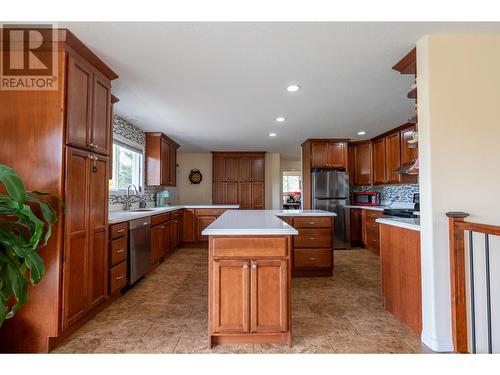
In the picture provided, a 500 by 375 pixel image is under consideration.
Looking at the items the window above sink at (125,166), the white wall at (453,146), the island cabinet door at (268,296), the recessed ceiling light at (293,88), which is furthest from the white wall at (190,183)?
the white wall at (453,146)

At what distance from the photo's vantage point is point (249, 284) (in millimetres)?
1866

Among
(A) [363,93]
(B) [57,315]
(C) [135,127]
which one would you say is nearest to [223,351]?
(B) [57,315]

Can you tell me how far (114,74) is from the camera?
2.51 metres

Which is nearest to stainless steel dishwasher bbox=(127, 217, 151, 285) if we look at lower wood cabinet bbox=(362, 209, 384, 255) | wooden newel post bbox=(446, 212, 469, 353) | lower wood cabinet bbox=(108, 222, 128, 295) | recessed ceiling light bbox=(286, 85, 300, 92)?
lower wood cabinet bbox=(108, 222, 128, 295)

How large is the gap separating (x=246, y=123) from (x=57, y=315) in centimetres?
340

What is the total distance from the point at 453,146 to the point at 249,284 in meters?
1.78

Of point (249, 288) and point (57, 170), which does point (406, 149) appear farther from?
point (57, 170)

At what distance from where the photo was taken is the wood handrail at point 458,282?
1.74 meters

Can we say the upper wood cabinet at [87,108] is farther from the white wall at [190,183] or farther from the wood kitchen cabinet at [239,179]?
the white wall at [190,183]

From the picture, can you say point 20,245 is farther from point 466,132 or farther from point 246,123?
point 246,123

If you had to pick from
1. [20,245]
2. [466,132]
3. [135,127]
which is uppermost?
[135,127]

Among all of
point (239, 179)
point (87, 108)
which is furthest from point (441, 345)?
point (239, 179)

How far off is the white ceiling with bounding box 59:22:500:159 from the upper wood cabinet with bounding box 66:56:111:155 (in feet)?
0.63
